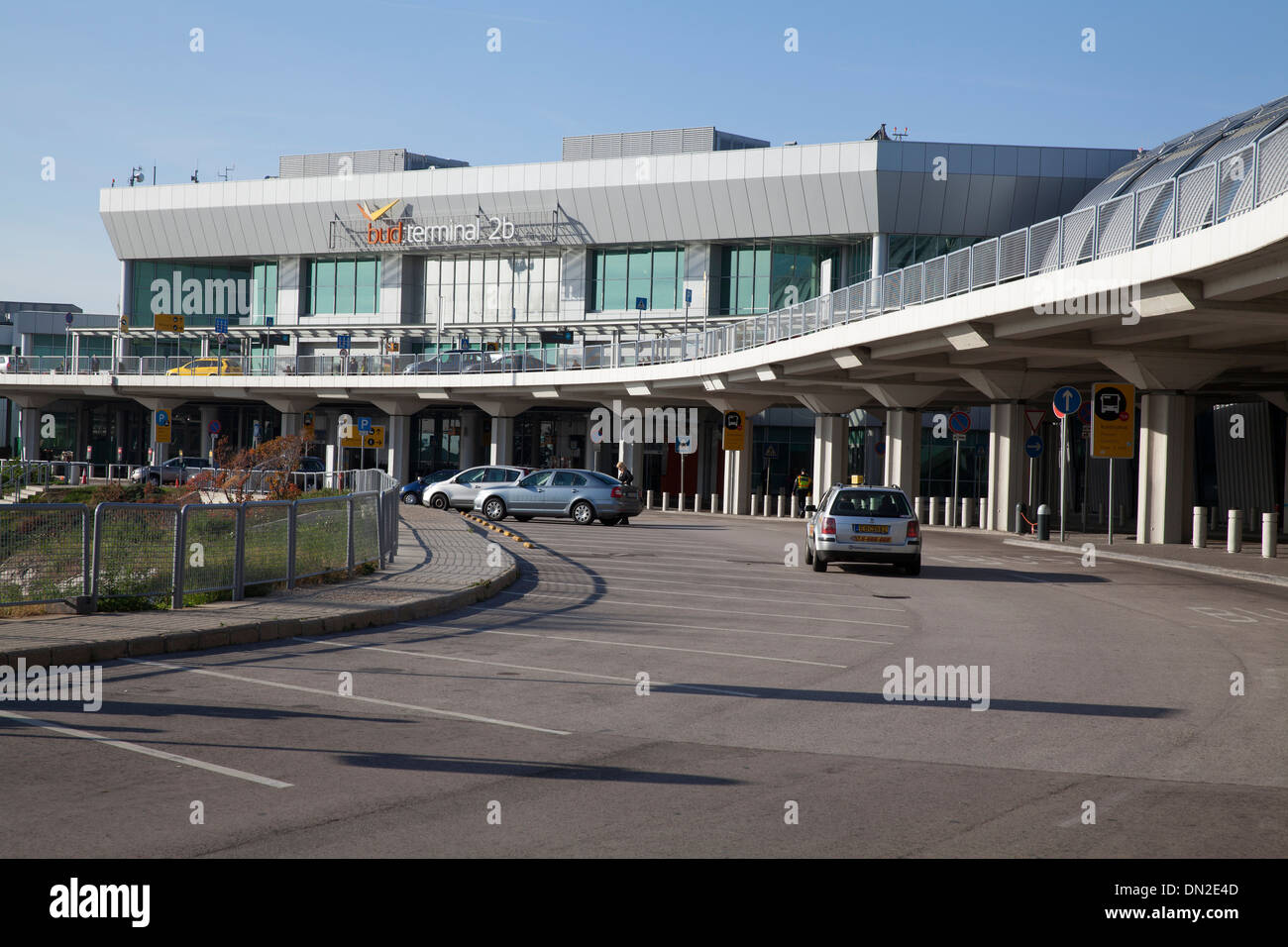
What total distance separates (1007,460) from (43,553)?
34.9 meters

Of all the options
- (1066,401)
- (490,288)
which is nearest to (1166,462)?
(1066,401)

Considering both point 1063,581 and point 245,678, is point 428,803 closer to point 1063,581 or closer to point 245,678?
point 245,678

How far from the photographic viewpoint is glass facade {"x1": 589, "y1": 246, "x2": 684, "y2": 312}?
2761 inches

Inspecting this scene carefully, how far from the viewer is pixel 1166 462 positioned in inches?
1359

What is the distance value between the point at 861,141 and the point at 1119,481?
20.0 metres

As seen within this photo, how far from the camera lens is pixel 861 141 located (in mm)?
61031

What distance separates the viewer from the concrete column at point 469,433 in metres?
73.0

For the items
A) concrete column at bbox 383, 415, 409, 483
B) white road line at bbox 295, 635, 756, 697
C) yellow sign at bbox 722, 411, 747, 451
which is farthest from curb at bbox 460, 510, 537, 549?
concrete column at bbox 383, 415, 409, 483

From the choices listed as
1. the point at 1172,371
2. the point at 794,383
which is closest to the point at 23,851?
the point at 1172,371

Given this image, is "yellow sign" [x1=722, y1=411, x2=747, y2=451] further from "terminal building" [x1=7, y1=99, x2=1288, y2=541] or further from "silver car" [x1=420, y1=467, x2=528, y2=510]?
"silver car" [x1=420, y1=467, x2=528, y2=510]

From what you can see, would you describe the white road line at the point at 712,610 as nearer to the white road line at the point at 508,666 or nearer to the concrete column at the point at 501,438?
the white road line at the point at 508,666

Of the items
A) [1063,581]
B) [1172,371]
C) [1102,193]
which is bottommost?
[1063,581]

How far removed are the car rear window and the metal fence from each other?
32.8 feet

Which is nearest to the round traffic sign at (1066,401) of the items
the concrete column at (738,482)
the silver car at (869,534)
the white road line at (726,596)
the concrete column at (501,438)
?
the silver car at (869,534)
